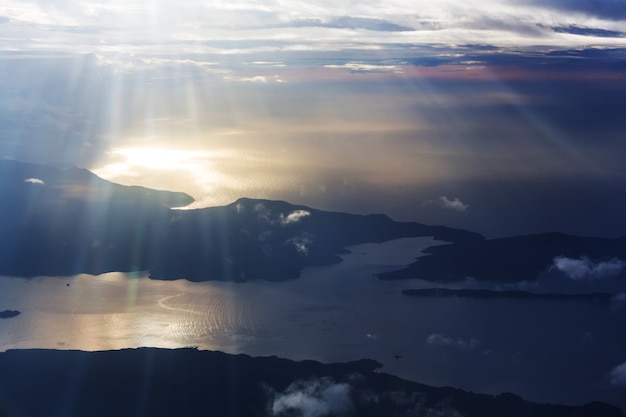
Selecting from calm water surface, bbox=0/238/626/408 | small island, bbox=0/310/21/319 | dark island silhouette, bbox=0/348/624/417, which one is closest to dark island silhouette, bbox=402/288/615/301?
calm water surface, bbox=0/238/626/408

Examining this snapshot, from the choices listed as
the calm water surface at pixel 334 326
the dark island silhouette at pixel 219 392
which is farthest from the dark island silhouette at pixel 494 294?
the dark island silhouette at pixel 219 392

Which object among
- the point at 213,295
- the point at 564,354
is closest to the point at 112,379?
the point at 213,295

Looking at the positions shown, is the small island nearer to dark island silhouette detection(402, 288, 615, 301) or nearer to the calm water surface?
the calm water surface

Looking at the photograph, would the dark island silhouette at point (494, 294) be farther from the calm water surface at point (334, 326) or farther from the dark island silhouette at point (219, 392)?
the dark island silhouette at point (219, 392)

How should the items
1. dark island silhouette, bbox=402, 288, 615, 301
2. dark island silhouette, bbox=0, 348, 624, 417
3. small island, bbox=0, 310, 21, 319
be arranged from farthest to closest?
dark island silhouette, bbox=402, 288, 615, 301, small island, bbox=0, 310, 21, 319, dark island silhouette, bbox=0, 348, 624, 417

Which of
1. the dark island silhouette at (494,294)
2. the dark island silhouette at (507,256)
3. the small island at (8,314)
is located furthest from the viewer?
the dark island silhouette at (507,256)

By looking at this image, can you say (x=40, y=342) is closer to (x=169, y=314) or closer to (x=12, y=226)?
(x=169, y=314)
